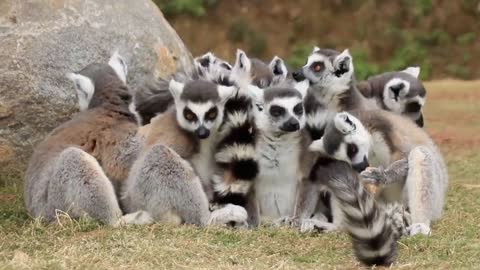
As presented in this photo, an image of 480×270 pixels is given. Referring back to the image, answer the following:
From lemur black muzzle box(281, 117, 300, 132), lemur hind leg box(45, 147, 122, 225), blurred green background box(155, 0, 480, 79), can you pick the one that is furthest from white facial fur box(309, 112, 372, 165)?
blurred green background box(155, 0, 480, 79)

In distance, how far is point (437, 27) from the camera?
Result: 71.6 ft

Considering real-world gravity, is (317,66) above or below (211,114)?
above

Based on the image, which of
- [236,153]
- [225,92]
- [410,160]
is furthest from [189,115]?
[410,160]

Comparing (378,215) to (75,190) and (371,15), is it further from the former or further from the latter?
(371,15)

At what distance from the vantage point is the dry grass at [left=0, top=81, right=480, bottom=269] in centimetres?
583

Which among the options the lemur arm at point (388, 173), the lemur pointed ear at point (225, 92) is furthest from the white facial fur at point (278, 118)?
the lemur arm at point (388, 173)

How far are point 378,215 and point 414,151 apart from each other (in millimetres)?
1812

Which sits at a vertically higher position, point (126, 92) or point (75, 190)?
point (126, 92)

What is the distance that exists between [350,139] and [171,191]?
1377 millimetres

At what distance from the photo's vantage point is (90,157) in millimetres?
7188

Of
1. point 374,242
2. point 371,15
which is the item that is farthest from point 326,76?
point 371,15

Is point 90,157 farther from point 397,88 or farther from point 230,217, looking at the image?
point 397,88

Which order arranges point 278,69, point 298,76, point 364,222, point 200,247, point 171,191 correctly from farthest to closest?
point 278,69
point 298,76
point 171,191
point 200,247
point 364,222

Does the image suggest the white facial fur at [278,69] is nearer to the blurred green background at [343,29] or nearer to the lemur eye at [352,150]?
the lemur eye at [352,150]
